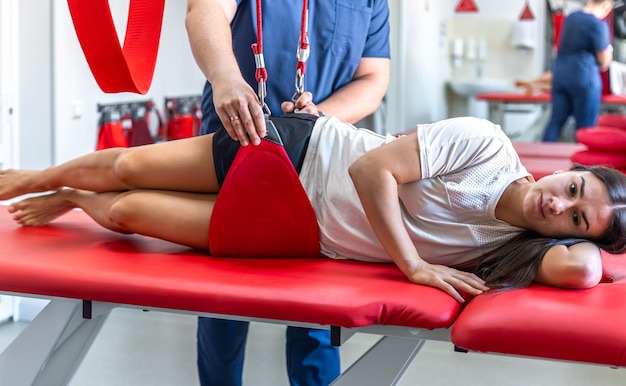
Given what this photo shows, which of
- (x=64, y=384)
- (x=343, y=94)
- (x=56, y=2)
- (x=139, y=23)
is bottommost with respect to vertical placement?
(x=64, y=384)

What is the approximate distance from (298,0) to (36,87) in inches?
68.4

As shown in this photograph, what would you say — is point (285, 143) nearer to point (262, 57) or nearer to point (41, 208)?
point (262, 57)

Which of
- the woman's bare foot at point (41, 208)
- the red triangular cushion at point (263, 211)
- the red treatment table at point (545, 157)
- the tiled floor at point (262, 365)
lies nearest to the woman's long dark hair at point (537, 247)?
the red triangular cushion at point (263, 211)

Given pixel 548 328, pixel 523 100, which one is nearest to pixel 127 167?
pixel 548 328

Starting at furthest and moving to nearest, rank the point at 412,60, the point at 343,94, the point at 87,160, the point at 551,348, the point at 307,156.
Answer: the point at 412,60 < the point at 343,94 < the point at 87,160 < the point at 307,156 < the point at 551,348

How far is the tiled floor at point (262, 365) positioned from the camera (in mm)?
3115

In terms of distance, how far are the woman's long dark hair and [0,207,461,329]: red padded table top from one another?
179mm

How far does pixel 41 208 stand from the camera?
2273 millimetres

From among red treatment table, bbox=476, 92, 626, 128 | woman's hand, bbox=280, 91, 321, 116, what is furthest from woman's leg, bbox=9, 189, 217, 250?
red treatment table, bbox=476, 92, 626, 128

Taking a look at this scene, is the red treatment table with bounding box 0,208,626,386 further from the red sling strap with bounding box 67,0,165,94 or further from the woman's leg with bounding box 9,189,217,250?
the red sling strap with bounding box 67,0,165,94

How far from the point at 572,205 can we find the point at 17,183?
1.38 m

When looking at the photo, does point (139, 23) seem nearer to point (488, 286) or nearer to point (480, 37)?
point (488, 286)

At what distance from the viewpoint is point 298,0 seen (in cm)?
224

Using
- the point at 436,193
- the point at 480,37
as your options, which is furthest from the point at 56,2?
the point at 480,37
